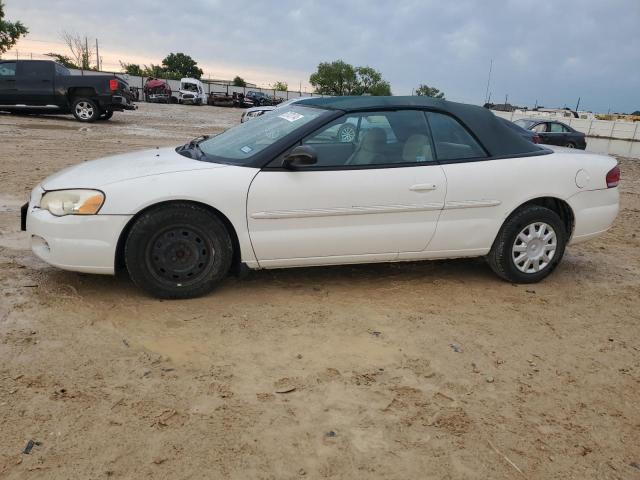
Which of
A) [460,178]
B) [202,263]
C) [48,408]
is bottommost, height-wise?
[48,408]

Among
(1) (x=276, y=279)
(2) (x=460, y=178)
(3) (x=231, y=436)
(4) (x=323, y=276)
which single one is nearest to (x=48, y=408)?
(3) (x=231, y=436)

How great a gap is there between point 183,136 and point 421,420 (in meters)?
15.1

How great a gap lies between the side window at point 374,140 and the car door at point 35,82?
15.6 m

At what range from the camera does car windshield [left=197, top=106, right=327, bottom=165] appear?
3986 millimetres

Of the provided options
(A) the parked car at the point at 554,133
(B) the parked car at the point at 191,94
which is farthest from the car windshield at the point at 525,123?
(B) the parked car at the point at 191,94

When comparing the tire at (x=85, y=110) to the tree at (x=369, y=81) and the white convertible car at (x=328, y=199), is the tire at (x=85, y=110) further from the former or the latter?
the tree at (x=369, y=81)

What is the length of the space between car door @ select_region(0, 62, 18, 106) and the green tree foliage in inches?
2831

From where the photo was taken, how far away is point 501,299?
4191 millimetres

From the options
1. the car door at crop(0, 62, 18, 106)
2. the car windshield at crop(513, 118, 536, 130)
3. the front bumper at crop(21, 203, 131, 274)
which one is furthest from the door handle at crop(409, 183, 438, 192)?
the car door at crop(0, 62, 18, 106)

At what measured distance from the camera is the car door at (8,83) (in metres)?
16.6

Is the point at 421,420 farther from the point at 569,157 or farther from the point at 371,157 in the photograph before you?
the point at 569,157

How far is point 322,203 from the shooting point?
3865mm

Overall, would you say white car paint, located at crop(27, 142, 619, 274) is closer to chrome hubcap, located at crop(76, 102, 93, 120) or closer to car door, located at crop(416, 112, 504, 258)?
car door, located at crop(416, 112, 504, 258)

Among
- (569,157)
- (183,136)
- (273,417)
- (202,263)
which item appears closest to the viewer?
(273,417)
